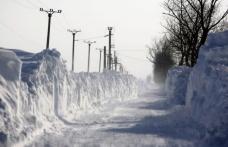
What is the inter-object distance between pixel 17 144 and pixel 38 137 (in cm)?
152

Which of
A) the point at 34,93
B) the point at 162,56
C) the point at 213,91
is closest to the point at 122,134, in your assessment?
the point at 34,93

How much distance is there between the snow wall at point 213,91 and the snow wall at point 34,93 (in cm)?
453

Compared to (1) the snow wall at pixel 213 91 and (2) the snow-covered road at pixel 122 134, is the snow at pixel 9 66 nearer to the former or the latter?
(2) the snow-covered road at pixel 122 134

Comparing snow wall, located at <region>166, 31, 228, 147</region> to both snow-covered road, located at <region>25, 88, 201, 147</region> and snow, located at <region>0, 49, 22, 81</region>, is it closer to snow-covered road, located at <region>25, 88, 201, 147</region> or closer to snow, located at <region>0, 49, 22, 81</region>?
snow-covered road, located at <region>25, 88, 201, 147</region>

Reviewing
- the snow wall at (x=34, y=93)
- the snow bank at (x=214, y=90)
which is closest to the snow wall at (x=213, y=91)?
the snow bank at (x=214, y=90)

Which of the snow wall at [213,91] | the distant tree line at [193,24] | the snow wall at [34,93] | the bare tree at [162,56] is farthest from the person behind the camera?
the bare tree at [162,56]

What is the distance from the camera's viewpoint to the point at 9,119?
358 inches

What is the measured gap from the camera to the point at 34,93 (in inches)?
476

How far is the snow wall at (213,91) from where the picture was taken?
10016mm

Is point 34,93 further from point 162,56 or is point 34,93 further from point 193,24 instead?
point 162,56

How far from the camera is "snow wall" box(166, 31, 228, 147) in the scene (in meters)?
10.0

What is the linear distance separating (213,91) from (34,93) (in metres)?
5.41

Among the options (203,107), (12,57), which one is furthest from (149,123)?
(12,57)

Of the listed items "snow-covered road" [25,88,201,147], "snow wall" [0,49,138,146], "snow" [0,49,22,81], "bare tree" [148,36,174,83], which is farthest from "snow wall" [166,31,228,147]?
"bare tree" [148,36,174,83]
